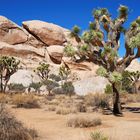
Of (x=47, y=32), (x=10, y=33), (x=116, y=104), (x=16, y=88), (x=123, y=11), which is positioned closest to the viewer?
(x=116, y=104)

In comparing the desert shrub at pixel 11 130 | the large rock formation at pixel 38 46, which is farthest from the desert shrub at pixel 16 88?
the desert shrub at pixel 11 130

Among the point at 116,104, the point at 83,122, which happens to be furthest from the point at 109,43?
the point at 83,122

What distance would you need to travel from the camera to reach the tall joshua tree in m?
15.2

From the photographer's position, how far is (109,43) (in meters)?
16.0

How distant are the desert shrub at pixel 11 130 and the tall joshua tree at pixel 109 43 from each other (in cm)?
729

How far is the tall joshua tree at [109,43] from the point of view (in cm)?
1525

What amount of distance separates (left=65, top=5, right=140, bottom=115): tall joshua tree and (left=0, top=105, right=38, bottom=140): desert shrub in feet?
23.9

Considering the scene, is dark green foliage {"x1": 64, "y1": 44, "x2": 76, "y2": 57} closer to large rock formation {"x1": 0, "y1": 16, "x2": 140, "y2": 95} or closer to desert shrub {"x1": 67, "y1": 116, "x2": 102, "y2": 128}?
desert shrub {"x1": 67, "y1": 116, "x2": 102, "y2": 128}

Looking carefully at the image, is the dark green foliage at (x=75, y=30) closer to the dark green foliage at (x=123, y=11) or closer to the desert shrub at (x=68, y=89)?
the dark green foliage at (x=123, y=11)

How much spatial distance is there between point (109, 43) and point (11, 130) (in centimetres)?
965

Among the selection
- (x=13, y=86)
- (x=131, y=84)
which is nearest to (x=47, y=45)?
(x=13, y=86)

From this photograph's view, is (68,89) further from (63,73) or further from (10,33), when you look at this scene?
(10,33)

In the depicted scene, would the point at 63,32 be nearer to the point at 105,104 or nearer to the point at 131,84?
the point at 131,84

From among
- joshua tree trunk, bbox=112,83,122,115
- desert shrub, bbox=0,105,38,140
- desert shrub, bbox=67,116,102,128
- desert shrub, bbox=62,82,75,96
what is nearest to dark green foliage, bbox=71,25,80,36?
joshua tree trunk, bbox=112,83,122,115
